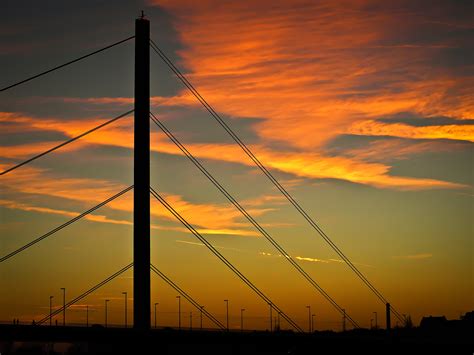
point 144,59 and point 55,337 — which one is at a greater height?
point 144,59

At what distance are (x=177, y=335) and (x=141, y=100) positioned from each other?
21.8 m

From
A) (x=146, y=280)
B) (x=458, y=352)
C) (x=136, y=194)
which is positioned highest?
(x=136, y=194)

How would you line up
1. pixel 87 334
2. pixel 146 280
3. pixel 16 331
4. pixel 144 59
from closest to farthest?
1. pixel 146 280
2. pixel 144 59
3. pixel 16 331
4. pixel 87 334

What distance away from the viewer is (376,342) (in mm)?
62750

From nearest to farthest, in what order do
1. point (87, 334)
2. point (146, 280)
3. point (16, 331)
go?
1. point (146, 280)
2. point (16, 331)
3. point (87, 334)

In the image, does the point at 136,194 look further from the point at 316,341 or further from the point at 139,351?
the point at 316,341

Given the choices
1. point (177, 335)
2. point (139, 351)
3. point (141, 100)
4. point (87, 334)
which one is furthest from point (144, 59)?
point (87, 334)

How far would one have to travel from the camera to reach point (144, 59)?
47188mm

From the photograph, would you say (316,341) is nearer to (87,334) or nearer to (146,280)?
(87,334)

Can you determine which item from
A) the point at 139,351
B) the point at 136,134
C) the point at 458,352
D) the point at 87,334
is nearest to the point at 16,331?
the point at 87,334

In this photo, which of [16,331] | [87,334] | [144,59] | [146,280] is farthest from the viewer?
[87,334]

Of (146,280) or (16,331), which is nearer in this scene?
(146,280)

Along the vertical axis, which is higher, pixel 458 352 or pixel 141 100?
pixel 141 100

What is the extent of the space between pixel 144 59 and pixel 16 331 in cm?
2367
